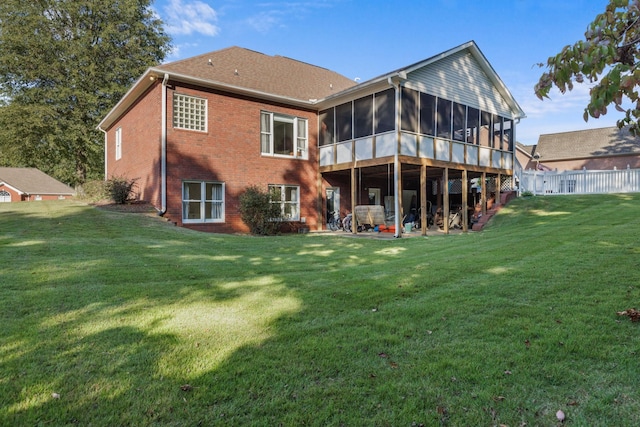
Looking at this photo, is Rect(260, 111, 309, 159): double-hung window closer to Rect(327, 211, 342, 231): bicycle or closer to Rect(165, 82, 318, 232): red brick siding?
Rect(165, 82, 318, 232): red brick siding

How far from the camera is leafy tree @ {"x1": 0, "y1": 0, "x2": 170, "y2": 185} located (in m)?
24.8

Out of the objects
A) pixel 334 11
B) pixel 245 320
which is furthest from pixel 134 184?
pixel 245 320

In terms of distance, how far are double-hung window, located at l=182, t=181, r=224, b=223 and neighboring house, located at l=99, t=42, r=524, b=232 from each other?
0.04 m

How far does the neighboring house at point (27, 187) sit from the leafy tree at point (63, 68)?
16390 millimetres

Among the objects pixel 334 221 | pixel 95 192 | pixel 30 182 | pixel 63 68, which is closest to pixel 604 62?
pixel 334 221

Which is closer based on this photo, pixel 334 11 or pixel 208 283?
pixel 208 283

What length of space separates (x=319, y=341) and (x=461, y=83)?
1604 centimetres

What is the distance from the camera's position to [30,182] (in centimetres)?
4225

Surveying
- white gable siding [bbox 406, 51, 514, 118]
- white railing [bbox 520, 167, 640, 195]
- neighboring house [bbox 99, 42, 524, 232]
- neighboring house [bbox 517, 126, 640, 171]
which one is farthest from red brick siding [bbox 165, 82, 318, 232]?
neighboring house [bbox 517, 126, 640, 171]

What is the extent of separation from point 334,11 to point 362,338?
17450mm

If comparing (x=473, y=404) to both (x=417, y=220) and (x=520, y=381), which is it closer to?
(x=520, y=381)

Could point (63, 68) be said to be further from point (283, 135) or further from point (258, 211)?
point (258, 211)

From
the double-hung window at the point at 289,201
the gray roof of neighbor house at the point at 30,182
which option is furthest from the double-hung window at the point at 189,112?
the gray roof of neighbor house at the point at 30,182

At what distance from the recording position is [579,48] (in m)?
2.52
